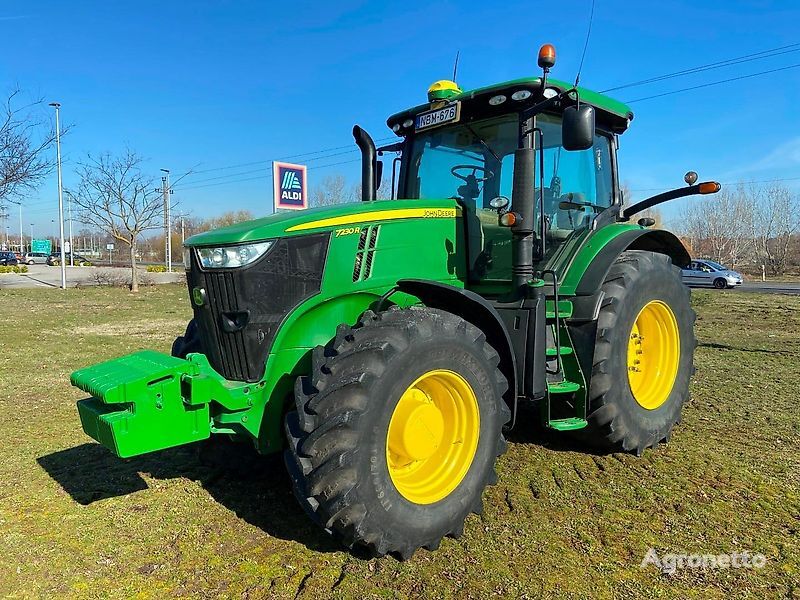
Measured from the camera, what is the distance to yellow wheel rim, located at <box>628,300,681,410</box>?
16.1ft

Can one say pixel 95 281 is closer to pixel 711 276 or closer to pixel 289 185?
pixel 289 185

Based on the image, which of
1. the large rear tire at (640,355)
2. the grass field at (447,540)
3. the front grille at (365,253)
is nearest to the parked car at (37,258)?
the grass field at (447,540)

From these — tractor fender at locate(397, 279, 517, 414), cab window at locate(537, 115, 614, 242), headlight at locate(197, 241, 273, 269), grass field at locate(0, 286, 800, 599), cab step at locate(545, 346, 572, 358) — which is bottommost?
grass field at locate(0, 286, 800, 599)

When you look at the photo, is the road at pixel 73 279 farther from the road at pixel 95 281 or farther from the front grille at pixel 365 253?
the front grille at pixel 365 253

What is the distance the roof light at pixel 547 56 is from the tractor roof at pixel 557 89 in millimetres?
260

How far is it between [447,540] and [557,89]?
3005 mm

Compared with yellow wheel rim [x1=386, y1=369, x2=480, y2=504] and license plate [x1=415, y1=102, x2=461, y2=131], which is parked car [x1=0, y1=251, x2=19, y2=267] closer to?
license plate [x1=415, y1=102, x2=461, y2=131]

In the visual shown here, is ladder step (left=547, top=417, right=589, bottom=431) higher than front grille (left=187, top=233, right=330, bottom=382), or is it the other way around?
front grille (left=187, top=233, right=330, bottom=382)

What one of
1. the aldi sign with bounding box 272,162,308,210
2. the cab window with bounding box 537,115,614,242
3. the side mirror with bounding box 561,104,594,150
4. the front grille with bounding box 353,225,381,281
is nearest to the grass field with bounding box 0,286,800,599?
the front grille with bounding box 353,225,381,281

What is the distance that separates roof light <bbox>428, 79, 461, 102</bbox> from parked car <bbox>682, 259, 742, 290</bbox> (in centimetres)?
3020

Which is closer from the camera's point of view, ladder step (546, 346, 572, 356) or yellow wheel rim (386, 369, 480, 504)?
yellow wheel rim (386, 369, 480, 504)

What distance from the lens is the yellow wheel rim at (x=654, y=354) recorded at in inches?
193

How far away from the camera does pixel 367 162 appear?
205 inches

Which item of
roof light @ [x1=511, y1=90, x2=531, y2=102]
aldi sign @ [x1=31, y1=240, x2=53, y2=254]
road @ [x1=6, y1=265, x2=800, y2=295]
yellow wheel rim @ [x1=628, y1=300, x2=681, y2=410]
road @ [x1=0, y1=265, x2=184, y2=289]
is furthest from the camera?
aldi sign @ [x1=31, y1=240, x2=53, y2=254]
